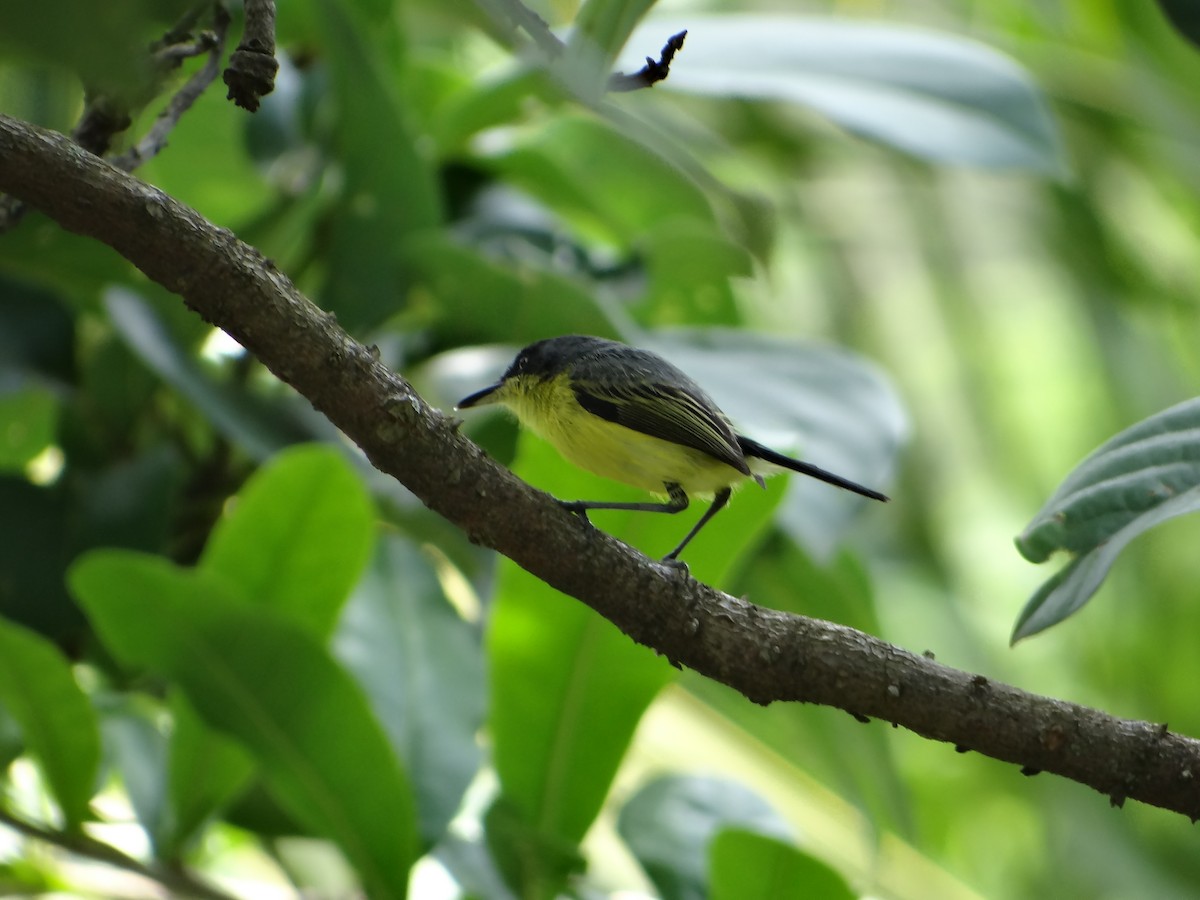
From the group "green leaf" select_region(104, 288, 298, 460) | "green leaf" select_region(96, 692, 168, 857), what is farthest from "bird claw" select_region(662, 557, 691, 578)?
"green leaf" select_region(96, 692, 168, 857)

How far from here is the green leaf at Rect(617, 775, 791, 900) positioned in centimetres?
120

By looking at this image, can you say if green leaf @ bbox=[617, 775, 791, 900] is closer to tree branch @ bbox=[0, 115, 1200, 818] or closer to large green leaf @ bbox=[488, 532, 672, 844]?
large green leaf @ bbox=[488, 532, 672, 844]

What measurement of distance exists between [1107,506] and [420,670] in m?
0.82

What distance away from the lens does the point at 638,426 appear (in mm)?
1116

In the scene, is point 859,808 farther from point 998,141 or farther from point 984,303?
point 984,303

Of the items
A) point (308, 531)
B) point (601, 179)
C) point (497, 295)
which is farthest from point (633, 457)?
point (601, 179)

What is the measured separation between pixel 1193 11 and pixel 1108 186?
241 cm

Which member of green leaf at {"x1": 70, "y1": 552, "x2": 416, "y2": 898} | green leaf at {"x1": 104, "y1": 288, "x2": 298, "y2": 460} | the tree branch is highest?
the tree branch

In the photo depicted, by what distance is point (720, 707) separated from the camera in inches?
68.2

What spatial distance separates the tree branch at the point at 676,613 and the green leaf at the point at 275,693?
1.23ft

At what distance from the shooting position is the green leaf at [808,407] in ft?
4.40

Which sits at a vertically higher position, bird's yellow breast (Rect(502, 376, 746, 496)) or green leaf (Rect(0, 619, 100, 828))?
bird's yellow breast (Rect(502, 376, 746, 496))

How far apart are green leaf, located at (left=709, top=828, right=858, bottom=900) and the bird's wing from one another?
13.7 inches

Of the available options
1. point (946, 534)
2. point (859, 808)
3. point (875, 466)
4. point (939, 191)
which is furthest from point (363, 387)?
point (939, 191)
